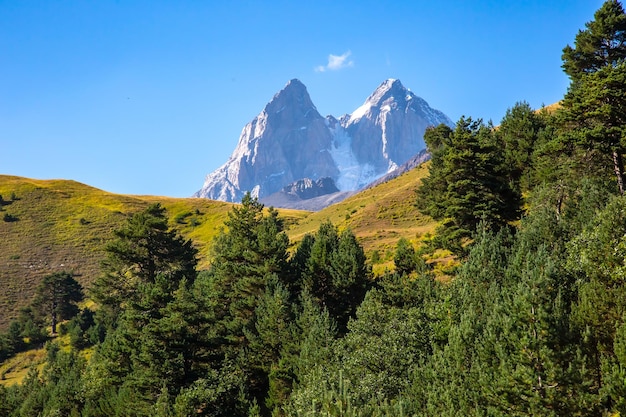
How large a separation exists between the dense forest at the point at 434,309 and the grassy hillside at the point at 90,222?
1776 cm

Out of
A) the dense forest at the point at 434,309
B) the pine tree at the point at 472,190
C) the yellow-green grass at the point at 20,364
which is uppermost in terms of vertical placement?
the pine tree at the point at 472,190

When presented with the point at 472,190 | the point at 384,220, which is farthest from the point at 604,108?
the point at 384,220

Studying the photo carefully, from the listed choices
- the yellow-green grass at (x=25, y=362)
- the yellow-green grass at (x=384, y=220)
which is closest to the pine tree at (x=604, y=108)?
the yellow-green grass at (x=384, y=220)

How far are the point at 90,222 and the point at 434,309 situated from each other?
11868cm

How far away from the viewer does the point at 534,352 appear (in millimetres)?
17047

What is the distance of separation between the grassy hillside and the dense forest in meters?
17.8

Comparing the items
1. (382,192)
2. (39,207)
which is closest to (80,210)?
(39,207)

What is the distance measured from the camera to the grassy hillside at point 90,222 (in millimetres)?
81250

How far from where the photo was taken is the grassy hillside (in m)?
81.2

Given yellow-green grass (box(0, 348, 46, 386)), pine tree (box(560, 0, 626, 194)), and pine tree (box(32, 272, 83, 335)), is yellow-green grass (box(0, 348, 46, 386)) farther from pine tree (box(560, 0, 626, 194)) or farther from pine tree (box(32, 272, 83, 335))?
pine tree (box(560, 0, 626, 194))

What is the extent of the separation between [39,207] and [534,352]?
14218cm

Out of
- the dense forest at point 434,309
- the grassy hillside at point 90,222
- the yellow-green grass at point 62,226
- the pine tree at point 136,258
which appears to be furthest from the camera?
the yellow-green grass at point 62,226

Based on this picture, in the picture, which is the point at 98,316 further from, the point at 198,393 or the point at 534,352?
the point at 534,352

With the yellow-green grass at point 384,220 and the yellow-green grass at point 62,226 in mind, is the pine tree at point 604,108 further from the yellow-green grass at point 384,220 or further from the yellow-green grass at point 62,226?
the yellow-green grass at point 62,226
